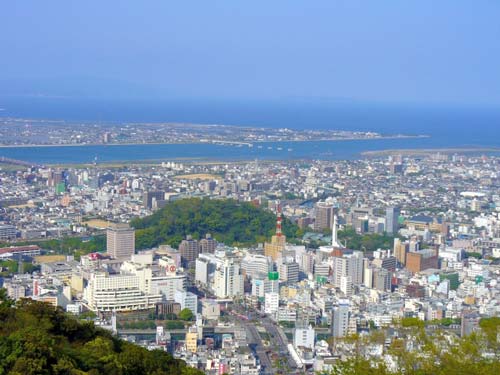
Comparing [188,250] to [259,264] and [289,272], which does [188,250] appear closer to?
[259,264]

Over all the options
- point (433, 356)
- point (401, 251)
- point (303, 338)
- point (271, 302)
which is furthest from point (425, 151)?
point (433, 356)

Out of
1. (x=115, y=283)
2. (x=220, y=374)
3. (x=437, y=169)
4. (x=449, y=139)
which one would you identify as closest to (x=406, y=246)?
(x=115, y=283)

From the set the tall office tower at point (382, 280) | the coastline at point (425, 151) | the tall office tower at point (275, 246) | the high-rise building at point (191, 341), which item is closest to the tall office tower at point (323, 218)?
the tall office tower at point (275, 246)

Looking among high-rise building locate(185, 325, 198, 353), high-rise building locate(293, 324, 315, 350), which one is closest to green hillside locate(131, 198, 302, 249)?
high-rise building locate(185, 325, 198, 353)

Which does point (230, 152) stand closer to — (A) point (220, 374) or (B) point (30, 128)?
(B) point (30, 128)

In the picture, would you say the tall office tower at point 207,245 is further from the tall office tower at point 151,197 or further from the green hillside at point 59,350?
the green hillside at point 59,350
